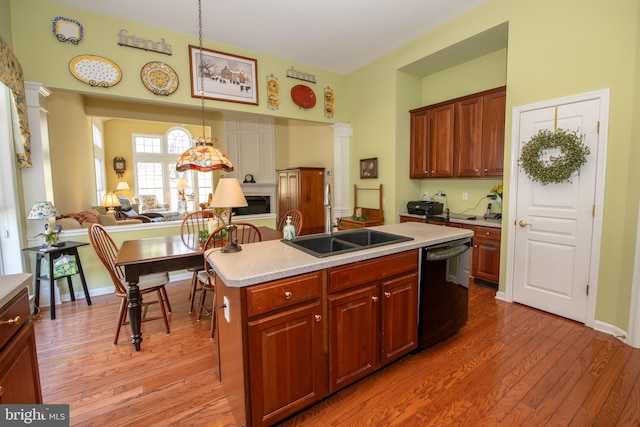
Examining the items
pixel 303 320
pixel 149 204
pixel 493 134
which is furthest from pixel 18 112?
pixel 149 204

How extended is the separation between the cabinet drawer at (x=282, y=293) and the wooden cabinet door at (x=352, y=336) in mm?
161

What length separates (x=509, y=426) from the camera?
156 centimetres

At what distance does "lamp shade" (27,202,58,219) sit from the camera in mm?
2744

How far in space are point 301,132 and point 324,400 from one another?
266 inches

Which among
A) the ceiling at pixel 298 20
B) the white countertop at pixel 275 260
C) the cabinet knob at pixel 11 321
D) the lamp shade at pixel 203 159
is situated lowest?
the cabinet knob at pixel 11 321

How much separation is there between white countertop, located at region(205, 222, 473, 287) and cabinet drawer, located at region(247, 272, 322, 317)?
4cm

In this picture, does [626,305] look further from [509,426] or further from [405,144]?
[405,144]

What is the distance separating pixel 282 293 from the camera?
4.84ft

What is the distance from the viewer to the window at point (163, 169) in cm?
951

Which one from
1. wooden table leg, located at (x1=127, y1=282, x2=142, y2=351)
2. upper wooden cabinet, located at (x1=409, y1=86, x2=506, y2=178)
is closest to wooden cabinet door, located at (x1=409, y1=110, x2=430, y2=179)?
upper wooden cabinet, located at (x1=409, y1=86, x2=506, y2=178)

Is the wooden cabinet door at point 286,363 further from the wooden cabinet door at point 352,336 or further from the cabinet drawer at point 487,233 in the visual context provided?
the cabinet drawer at point 487,233

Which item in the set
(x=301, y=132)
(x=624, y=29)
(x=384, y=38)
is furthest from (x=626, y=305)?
A: (x=301, y=132)

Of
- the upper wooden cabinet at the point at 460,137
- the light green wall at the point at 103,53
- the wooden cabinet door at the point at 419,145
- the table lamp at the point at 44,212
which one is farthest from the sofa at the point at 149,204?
the upper wooden cabinet at the point at 460,137

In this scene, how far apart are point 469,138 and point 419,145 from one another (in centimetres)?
78
